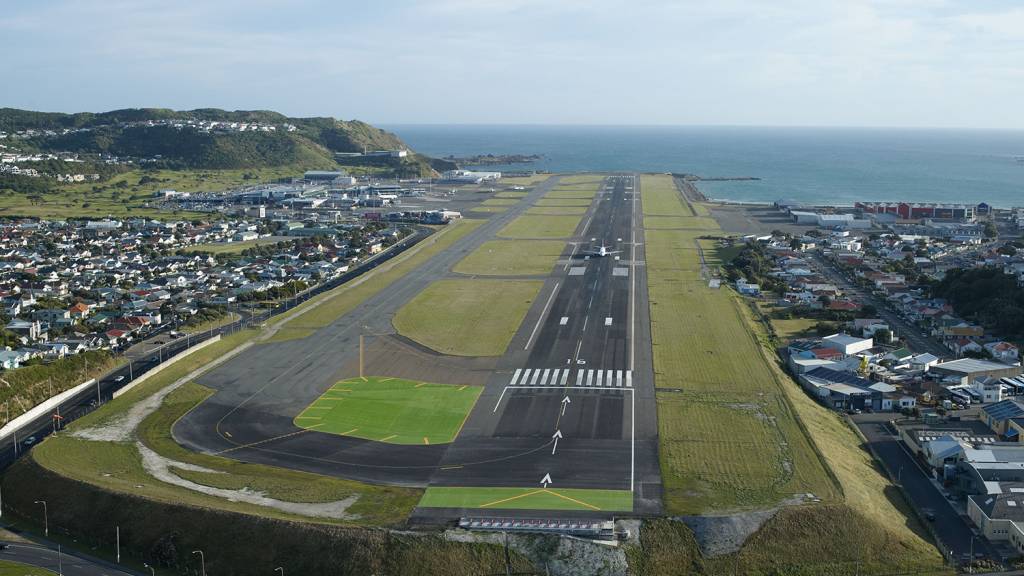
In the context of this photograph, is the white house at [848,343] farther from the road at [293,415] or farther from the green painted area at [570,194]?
the green painted area at [570,194]

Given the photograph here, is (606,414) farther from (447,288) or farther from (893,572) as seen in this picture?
(447,288)

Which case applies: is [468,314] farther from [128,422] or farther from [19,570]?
[19,570]

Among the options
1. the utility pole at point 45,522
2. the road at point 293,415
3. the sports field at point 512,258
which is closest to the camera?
the utility pole at point 45,522

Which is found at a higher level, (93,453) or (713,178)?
(713,178)

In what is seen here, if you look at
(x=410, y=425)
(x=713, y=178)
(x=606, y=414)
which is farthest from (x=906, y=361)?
(x=713, y=178)

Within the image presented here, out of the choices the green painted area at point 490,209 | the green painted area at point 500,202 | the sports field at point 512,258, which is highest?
the green painted area at point 500,202

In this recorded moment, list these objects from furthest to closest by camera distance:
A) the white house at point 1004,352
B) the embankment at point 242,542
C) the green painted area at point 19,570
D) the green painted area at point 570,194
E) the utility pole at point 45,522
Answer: the green painted area at point 570,194 < the white house at point 1004,352 < the utility pole at point 45,522 < the green painted area at point 19,570 < the embankment at point 242,542

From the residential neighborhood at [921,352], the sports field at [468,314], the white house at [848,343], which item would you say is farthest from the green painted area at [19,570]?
the white house at [848,343]
